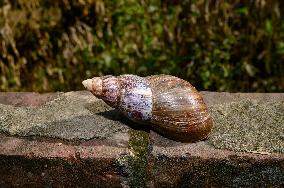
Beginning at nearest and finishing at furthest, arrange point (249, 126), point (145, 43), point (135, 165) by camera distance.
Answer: point (135, 165)
point (249, 126)
point (145, 43)

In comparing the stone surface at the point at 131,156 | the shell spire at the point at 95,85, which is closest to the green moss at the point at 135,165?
the stone surface at the point at 131,156

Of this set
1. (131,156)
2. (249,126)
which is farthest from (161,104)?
(249,126)

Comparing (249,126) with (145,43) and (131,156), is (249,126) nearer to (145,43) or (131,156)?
(131,156)

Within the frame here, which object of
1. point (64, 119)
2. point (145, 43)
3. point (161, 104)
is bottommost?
point (145, 43)

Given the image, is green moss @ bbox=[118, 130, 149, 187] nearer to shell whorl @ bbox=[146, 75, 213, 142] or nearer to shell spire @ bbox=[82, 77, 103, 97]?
shell whorl @ bbox=[146, 75, 213, 142]

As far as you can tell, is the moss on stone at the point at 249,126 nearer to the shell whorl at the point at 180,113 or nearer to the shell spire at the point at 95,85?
the shell whorl at the point at 180,113

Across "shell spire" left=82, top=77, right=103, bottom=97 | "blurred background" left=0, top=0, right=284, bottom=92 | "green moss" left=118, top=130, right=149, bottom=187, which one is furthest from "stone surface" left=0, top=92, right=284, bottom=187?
"blurred background" left=0, top=0, right=284, bottom=92
